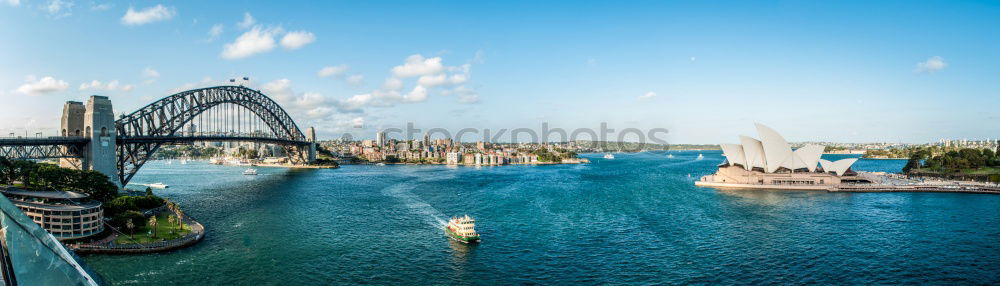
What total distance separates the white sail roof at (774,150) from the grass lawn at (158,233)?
1800 inches

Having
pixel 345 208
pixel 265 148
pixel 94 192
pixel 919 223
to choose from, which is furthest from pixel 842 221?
pixel 265 148

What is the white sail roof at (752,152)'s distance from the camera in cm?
4753

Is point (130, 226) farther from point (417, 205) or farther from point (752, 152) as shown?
point (752, 152)

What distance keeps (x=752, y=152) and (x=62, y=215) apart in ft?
165

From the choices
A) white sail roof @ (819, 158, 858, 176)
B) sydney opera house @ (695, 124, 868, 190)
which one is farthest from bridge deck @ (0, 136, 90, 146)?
white sail roof @ (819, 158, 858, 176)

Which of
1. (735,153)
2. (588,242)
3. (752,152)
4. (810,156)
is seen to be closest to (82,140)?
(588,242)

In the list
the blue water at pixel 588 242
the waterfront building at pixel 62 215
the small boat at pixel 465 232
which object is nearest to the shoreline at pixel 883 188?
the blue water at pixel 588 242

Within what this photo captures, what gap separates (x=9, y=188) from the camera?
24078 mm

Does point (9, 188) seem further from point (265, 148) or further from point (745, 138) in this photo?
point (265, 148)

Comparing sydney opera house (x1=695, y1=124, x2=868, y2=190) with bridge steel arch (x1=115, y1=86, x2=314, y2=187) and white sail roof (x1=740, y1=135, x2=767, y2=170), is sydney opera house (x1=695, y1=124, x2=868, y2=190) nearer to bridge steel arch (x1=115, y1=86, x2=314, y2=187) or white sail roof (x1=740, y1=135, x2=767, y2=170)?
white sail roof (x1=740, y1=135, x2=767, y2=170)

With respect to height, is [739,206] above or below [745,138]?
below

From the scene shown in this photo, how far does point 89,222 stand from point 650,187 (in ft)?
135

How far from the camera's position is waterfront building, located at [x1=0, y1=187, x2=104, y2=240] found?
794 inches

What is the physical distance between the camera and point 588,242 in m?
22.5
